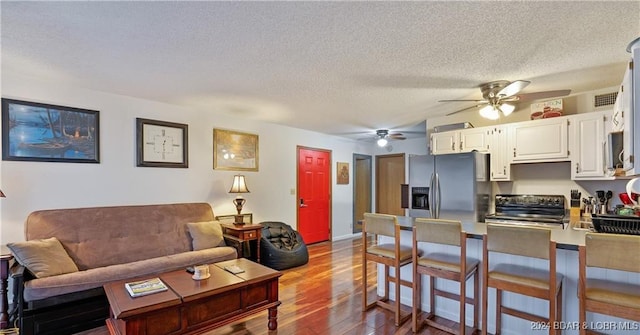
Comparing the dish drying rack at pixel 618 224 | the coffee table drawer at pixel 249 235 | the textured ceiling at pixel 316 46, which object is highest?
the textured ceiling at pixel 316 46

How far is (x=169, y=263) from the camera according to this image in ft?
9.64

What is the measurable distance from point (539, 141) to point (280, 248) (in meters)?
3.65

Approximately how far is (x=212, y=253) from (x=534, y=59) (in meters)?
3.61

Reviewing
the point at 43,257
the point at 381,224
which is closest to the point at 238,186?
the point at 43,257

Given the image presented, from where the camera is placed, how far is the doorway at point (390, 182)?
22.3ft

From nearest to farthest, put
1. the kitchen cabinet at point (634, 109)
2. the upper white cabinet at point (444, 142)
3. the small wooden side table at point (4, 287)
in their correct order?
the kitchen cabinet at point (634, 109) < the small wooden side table at point (4, 287) < the upper white cabinet at point (444, 142)

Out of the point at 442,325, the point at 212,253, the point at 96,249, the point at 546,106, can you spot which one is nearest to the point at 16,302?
the point at 96,249

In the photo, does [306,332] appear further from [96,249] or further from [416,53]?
[416,53]

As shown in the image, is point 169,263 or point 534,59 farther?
point 169,263

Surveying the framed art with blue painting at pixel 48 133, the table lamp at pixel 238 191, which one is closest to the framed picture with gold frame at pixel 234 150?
the table lamp at pixel 238 191

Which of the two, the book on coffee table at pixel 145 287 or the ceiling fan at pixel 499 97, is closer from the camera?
the book on coffee table at pixel 145 287

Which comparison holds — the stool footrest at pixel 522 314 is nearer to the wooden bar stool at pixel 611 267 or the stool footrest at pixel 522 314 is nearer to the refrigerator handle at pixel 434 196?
the wooden bar stool at pixel 611 267

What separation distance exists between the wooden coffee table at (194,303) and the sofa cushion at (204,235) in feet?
2.80

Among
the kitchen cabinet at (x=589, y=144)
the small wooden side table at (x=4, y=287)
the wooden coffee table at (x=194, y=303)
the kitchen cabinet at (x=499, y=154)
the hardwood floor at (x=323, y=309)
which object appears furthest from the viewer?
the kitchen cabinet at (x=499, y=154)
